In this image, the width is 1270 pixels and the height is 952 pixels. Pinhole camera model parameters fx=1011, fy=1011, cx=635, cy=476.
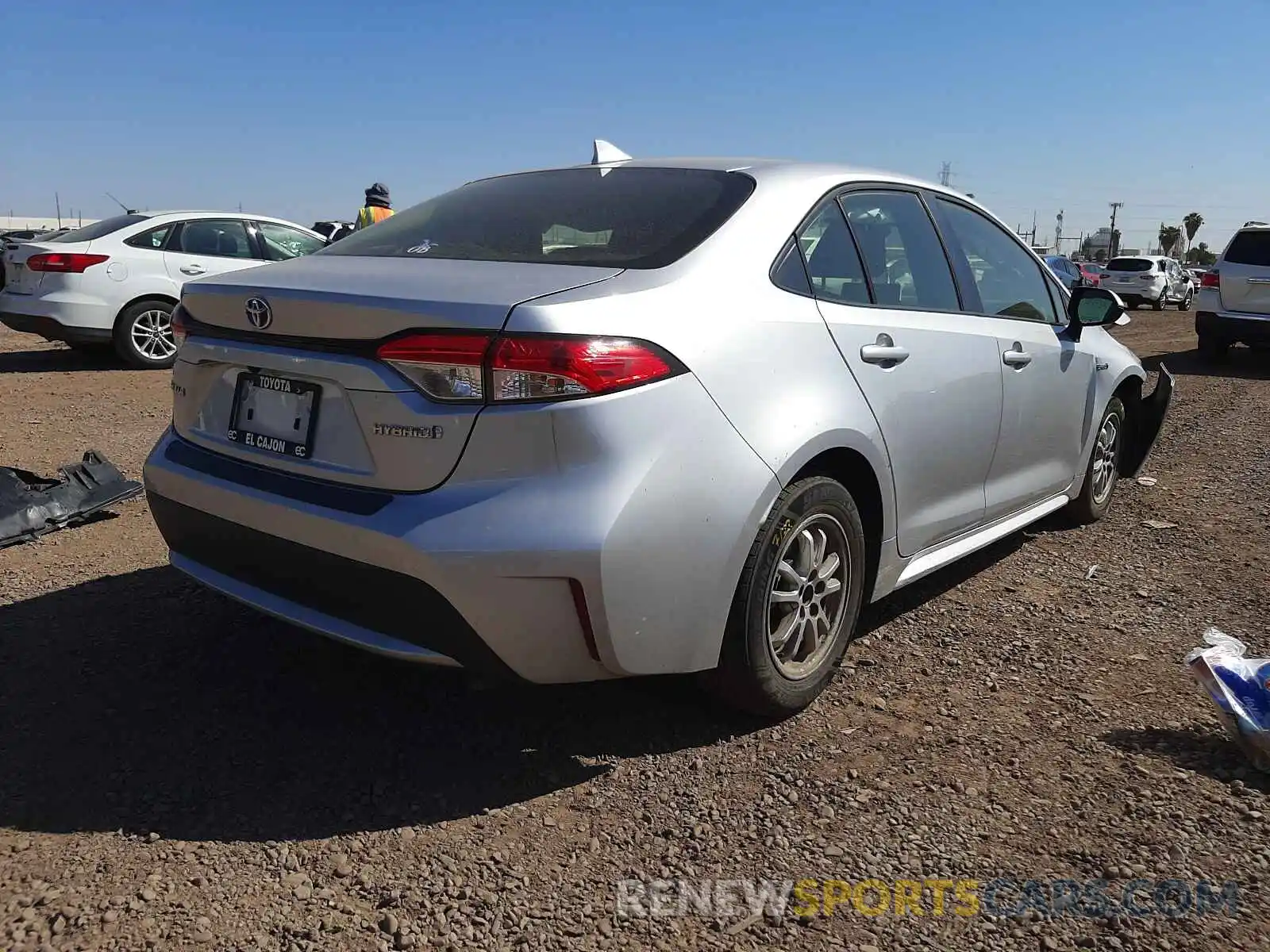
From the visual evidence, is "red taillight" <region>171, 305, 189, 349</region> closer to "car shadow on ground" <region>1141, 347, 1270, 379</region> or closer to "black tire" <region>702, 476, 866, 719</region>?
"black tire" <region>702, 476, 866, 719</region>

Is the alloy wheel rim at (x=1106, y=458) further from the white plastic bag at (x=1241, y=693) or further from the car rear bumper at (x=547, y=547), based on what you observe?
the car rear bumper at (x=547, y=547)

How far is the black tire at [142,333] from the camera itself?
9.27 metres

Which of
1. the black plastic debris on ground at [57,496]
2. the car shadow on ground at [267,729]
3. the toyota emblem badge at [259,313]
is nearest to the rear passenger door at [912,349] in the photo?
the car shadow on ground at [267,729]

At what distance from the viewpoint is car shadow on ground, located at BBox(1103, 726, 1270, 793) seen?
106 inches

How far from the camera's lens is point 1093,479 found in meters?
4.93

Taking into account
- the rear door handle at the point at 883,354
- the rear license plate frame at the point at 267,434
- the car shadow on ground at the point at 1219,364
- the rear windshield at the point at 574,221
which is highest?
the rear windshield at the point at 574,221

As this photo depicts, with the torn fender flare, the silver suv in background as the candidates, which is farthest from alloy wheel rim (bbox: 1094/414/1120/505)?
the silver suv in background

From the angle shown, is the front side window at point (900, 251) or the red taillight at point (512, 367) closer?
the red taillight at point (512, 367)

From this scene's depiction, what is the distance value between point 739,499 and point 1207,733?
162 centimetres

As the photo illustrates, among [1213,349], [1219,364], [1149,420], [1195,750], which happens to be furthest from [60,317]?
[1219,364]

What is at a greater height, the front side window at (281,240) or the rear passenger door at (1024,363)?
the front side window at (281,240)

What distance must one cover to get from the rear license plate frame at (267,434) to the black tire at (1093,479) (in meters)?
3.65

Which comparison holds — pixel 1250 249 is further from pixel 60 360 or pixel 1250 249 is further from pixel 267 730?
pixel 60 360

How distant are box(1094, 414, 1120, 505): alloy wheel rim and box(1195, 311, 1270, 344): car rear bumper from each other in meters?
8.02
